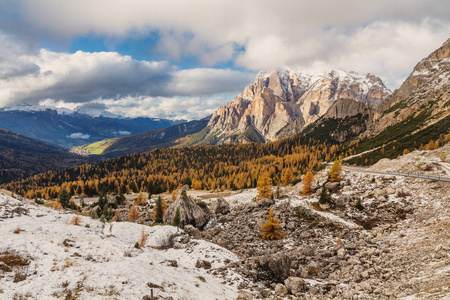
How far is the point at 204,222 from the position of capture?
60562 millimetres

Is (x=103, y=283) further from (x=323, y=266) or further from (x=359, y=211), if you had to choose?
(x=359, y=211)

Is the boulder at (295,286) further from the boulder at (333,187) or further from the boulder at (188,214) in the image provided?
the boulder at (188,214)

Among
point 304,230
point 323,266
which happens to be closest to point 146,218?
point 304,230

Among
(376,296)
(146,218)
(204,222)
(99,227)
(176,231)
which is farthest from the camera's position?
(146,218)

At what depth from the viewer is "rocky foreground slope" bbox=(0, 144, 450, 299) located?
56.5 ft

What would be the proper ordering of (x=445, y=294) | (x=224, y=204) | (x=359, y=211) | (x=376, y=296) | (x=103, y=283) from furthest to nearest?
(x=224, y=204)
(x=359, y=211)
(x=376, y=296)
(x=103, y=283)
(x=445, y=294)

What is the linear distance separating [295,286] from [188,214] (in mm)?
41672

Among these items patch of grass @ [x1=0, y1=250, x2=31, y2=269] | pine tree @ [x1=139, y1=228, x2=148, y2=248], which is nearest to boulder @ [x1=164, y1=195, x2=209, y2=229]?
pine tree @ [x1=139, y1=228, x2=148, y2=248]

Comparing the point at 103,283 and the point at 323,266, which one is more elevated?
the point at 103,283

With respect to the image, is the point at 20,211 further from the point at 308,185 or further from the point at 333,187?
the point at 333,187

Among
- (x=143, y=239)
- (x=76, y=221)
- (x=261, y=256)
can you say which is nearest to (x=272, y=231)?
(x=261, y=256)

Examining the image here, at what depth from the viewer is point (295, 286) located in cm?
2241

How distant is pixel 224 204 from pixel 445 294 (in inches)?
2212

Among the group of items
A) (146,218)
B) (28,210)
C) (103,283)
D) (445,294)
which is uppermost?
(28,210)
